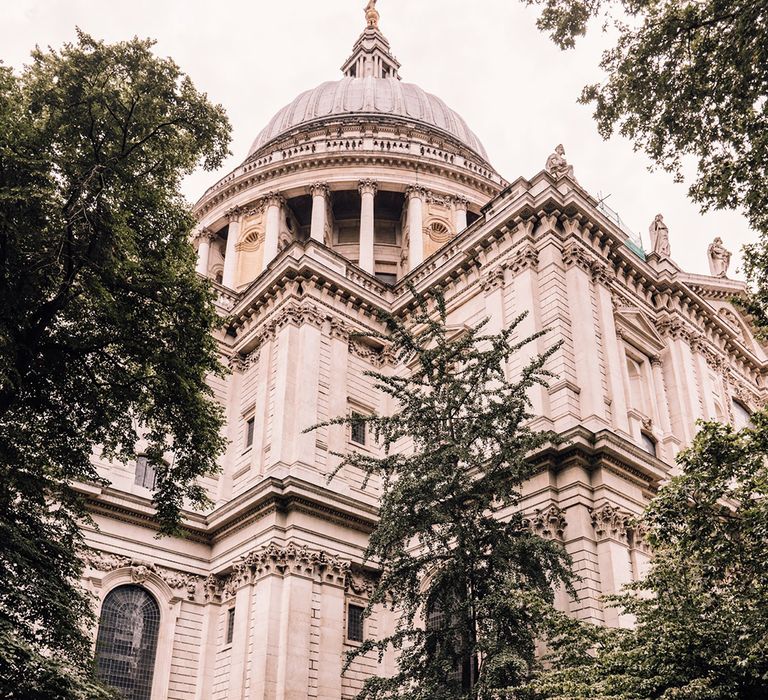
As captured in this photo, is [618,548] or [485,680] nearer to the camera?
[485,680]

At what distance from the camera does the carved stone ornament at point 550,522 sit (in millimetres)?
20469

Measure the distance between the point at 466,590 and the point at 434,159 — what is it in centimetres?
3494

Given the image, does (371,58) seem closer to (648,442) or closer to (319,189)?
(319,189)

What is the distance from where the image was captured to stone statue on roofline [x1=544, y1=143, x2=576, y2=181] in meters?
27.2

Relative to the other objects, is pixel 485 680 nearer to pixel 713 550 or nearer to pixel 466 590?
pixel 466 590

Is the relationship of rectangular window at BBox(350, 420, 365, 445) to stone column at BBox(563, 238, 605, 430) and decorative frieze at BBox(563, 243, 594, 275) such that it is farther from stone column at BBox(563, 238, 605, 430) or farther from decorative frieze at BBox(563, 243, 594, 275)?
decorative frieze at BBox(563, 243, 594, 275)

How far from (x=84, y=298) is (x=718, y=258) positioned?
33.4 meters

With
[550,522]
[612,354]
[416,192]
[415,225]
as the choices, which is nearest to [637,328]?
[612,354]

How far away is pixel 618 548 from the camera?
20266 mm

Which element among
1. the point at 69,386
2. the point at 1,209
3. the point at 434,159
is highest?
Result: the point at 434,159

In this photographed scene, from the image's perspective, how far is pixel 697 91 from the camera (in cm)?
1309

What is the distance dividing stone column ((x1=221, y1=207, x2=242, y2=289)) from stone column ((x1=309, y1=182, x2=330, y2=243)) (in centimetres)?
527

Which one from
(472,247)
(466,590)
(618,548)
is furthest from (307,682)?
(472,247)

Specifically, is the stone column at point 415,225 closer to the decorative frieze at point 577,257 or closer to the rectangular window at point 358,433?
the rectangular window at point 358,433
